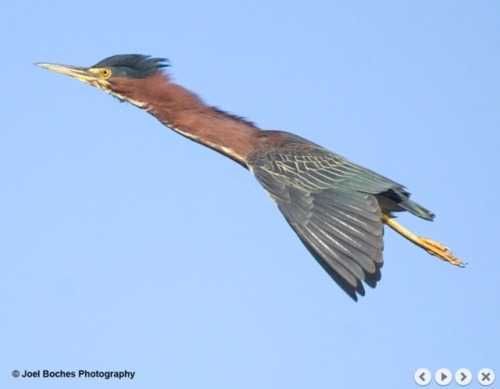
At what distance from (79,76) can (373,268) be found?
361 centimetres

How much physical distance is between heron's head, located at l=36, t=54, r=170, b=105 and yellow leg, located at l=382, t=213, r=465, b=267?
97.1 inches

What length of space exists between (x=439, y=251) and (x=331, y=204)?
135cm

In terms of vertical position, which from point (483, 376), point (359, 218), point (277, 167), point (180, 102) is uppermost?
point (180, 102)

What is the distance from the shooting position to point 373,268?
891cm

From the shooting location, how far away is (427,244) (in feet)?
34.8

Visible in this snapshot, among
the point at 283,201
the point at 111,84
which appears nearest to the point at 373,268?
the point at 283,201

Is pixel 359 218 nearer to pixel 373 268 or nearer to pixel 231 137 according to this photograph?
pixel 373 268

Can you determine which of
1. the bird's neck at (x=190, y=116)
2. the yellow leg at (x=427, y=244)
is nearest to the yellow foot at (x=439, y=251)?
the yellow leg at (x=427, y=244)

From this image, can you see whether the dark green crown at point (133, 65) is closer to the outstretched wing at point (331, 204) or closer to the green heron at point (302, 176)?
the green heron at point (302, 176)

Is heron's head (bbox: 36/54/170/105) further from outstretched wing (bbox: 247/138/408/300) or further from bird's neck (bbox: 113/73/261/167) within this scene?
outstretched wing (bbox: 247/138/408/300)

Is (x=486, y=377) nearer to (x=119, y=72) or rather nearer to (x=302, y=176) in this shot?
(x=302, y=176)

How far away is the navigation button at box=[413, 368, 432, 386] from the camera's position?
1077cm

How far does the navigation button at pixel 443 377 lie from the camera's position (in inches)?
423

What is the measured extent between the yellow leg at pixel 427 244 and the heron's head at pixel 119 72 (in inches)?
97.1
